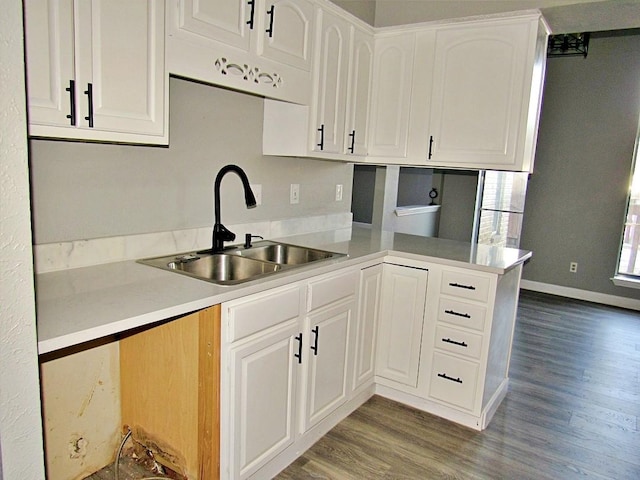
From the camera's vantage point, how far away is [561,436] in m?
2.49

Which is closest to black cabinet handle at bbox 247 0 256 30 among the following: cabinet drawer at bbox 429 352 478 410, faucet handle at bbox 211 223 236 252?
faucet handle at bbox 211 223 236 252

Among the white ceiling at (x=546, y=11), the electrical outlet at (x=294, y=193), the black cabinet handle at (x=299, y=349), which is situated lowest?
the black cabinet handle at (x=299, y=349)

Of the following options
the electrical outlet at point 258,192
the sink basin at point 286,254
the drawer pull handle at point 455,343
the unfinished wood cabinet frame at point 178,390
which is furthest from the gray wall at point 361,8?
the unfinished wood cabinet frame at point 178,390

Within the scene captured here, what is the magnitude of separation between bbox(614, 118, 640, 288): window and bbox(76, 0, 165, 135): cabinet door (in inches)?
203

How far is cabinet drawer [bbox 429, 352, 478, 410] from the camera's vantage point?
2.48m

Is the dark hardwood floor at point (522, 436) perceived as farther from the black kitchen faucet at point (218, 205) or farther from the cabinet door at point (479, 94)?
the cabinet door at point (479, 94)

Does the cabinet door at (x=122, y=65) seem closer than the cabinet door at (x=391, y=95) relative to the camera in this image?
Yes

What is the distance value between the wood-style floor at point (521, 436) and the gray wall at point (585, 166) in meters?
2.04

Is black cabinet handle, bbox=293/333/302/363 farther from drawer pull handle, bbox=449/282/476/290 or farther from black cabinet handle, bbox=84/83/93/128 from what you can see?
black cabinet handle, bbox=84/83/93/128

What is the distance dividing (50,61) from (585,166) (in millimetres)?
5407

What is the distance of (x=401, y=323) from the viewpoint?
266cm

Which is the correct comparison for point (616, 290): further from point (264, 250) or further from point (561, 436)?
point (264, 250)

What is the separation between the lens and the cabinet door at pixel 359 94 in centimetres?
279

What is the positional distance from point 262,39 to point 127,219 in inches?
38.3
